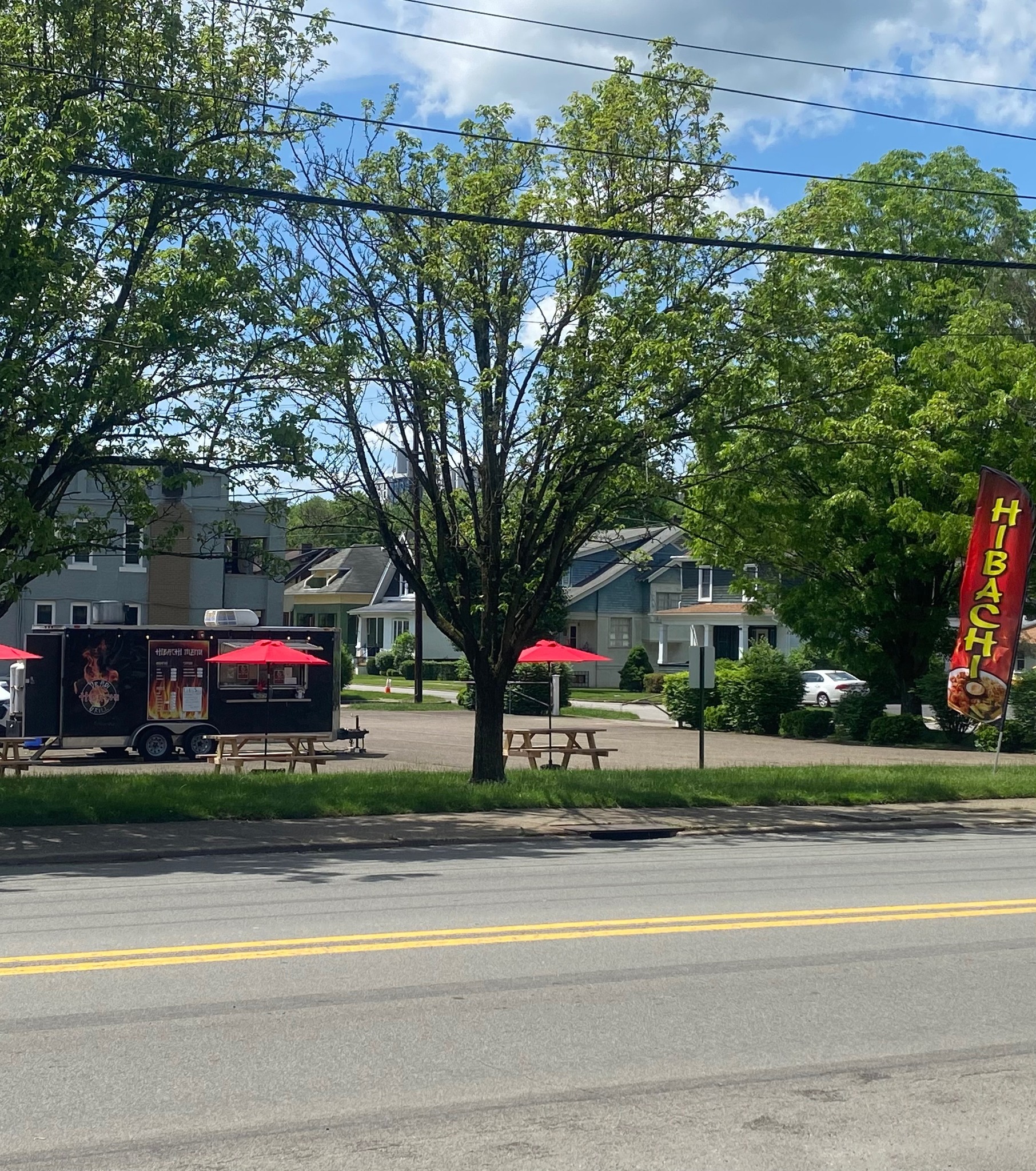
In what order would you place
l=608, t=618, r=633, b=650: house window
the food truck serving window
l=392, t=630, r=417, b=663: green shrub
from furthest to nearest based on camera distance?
l=392, t=630, r=417, b=663: green shrub
l=608, t=618, r=633, b=650: house window
the food truck serving window

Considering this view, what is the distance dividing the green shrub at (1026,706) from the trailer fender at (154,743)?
734 inches

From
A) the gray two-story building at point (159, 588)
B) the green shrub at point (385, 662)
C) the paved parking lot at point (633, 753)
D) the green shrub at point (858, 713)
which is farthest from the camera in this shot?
the green shrub at point (385, 662)

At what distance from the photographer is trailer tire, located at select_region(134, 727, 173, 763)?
92.2ft

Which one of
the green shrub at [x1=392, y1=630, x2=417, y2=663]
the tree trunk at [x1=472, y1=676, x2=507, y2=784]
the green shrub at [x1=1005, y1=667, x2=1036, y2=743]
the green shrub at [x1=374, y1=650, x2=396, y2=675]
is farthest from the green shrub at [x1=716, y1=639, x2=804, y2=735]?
the green shrub at [x1=374, y1=650, x2=396, y2=675]

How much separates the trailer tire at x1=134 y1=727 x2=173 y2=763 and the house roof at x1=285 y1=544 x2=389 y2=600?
4751 cm

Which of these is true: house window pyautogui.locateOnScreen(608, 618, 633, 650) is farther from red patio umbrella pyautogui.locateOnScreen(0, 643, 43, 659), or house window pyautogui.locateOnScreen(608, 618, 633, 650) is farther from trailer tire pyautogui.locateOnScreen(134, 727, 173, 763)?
red patio umbrella pyautogui.locateOnScreen(0, 643, 43, 659)

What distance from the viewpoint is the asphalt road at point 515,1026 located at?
16.9ft

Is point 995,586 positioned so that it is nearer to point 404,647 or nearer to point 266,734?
point 266,734

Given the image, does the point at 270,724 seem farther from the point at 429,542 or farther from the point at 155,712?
the point at 429,542

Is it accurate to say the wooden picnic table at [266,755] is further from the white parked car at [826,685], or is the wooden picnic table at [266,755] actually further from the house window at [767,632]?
the house window at [767,632]

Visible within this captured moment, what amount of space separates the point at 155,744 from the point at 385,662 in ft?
138

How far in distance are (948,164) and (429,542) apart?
23.6m

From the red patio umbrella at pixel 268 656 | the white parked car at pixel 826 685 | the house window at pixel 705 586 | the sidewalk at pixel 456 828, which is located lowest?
the sidewalk at pixel 456 828

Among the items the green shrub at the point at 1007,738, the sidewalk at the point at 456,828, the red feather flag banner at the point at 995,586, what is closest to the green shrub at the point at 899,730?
the green shrub at the point at 1007,738
